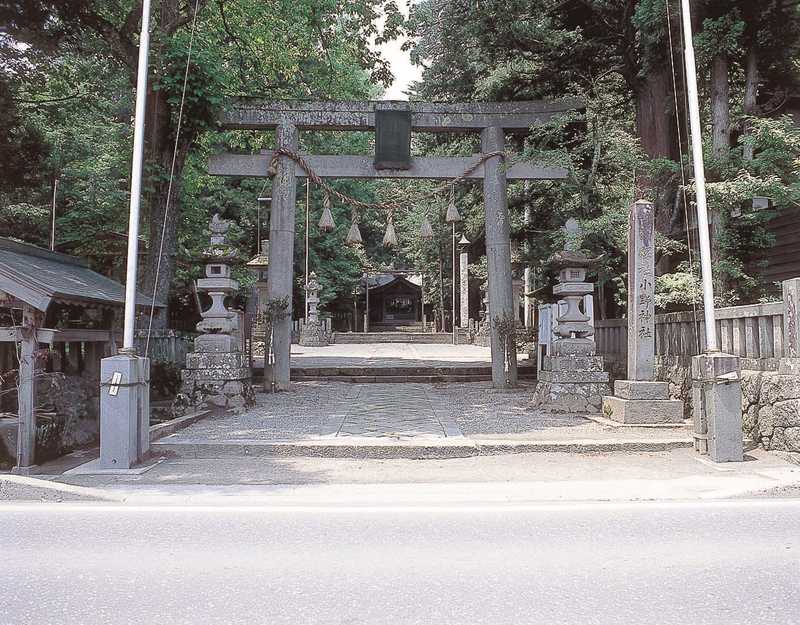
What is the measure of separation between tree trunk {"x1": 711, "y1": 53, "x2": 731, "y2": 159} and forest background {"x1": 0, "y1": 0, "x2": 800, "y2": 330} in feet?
0.11

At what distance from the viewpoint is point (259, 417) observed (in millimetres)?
11461

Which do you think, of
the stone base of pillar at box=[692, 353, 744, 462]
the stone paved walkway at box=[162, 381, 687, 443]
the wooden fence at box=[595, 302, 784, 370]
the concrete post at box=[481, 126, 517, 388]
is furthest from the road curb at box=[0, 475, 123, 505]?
the concrete post at box=[481, 126, 517, 388]

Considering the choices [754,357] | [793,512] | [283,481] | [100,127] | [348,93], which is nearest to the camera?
[793,512]

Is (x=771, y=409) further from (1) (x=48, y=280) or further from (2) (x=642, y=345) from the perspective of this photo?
(1) (x=48, y=280)

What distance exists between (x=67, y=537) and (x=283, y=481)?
97.6 inches

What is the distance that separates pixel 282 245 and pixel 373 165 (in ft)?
9.73

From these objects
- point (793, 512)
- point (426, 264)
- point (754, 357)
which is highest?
point (426, 264)

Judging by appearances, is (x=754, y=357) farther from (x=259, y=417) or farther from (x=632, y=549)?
(x=259, y=417)

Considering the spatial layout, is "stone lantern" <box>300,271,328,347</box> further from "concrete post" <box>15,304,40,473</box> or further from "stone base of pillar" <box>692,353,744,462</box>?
"stone base of pillar" <box>692,353,744,462</box>

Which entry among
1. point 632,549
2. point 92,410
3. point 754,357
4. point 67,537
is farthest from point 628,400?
point 92,410

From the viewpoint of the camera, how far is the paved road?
362 centimetres

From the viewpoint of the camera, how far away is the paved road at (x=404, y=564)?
11.9ft

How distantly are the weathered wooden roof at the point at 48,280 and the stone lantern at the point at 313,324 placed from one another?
23.7 metres

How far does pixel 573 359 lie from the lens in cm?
1216
